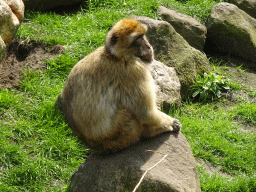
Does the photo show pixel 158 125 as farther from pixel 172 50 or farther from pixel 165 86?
pixel 172 50

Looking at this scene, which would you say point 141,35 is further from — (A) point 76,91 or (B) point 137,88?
(A) point 76,91

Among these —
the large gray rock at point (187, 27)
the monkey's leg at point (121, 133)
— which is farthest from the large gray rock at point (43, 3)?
the monkey's leg at point (121, 133)

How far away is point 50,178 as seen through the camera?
4.05 metres

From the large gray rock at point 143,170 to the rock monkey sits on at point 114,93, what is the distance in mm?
165

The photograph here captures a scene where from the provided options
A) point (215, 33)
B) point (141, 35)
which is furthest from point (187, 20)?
point (141, 35)

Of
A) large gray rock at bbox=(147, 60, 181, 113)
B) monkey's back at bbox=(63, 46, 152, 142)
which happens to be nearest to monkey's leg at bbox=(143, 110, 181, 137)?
monkey's back at bbox=(63, 46, 152, 142)

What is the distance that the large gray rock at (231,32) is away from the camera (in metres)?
7.27

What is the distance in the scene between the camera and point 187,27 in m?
7.00

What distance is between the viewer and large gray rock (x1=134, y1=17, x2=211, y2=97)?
5.93m

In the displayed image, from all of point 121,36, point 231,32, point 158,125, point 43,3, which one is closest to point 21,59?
point 43,3

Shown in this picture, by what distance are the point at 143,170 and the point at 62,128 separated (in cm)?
176

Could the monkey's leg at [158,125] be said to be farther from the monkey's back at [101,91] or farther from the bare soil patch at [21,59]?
the bare soil patch at [21,59]

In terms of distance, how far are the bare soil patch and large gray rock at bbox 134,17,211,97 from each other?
177 cm

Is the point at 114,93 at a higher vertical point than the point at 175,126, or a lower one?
higher
